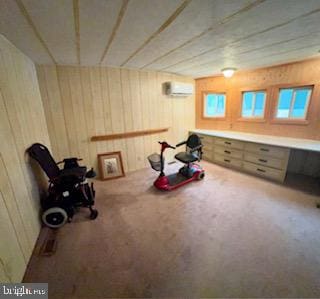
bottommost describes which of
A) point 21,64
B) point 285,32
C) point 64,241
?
point 64,241

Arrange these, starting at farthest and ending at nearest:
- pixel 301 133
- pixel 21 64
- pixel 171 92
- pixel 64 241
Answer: pixel 171 92 → pixel 301 133 → pixel 21 64 → pixel 64 241

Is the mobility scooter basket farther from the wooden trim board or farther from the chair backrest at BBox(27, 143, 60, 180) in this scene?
the chair backrest at BBox(27, 143, 60, 180)

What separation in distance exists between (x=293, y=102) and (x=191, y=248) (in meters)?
3.35

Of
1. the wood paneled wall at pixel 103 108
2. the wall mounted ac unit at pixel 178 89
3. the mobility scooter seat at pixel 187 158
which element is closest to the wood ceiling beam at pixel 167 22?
the wood paneled wall at pixel 103 108

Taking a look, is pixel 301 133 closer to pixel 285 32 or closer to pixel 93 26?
pixel 285 32

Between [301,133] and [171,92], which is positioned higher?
[171,92]

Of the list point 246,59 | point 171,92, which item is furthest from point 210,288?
point 171,92

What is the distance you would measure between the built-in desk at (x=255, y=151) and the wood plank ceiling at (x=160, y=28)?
4.67ft

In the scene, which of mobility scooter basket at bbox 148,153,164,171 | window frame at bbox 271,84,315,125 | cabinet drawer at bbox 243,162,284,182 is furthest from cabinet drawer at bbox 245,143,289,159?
mobility scooter basket at bbox 148,153,164,171

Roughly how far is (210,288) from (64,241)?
5.17ft

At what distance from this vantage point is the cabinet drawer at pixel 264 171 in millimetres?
2995

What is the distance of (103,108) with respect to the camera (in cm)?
326

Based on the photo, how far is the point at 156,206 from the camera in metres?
2.47

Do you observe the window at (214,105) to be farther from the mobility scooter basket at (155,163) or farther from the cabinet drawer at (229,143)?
the mobility scooter basket at (155,163)
